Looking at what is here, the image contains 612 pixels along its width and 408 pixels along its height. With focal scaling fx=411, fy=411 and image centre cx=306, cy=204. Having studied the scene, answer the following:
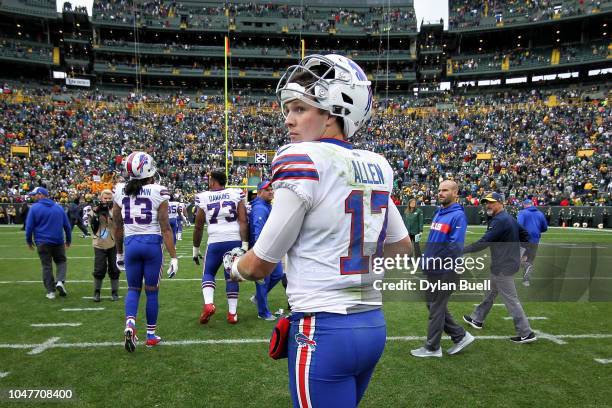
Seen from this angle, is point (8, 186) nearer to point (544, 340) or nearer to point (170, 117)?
point (170, 117)

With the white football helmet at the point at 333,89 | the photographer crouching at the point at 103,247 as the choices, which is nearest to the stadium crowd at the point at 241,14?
the photographer crouching at the point at 103,247

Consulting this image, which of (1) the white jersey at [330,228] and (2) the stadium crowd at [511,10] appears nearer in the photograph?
(1) the white jersey at [330,228]

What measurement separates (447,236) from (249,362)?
8.89ft

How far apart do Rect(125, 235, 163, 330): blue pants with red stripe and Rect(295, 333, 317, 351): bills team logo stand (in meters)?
3.75

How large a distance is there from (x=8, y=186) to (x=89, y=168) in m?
5.28

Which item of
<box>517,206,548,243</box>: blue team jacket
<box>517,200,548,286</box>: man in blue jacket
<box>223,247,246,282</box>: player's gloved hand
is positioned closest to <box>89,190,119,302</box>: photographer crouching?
<box>223,247,246,282</box>: player's gloved hand

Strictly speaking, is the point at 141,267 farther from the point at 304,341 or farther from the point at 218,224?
the point at 304,341

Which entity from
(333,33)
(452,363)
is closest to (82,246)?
(452,363)

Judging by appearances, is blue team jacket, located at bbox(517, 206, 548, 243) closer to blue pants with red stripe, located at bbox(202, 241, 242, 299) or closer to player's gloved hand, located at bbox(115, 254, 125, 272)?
blue pants with red stripe, located at bbox(202, 241, 242, 299)

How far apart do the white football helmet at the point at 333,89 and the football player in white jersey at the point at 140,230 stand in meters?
3.59

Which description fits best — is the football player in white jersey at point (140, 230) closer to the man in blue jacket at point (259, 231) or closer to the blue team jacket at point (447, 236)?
the man in blue jacket at point (259, 231)

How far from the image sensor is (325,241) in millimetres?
1623

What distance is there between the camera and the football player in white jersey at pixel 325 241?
157cm

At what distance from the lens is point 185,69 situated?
160ft
